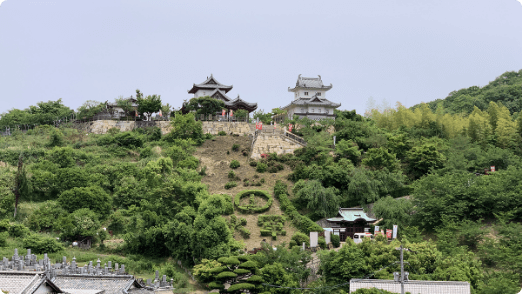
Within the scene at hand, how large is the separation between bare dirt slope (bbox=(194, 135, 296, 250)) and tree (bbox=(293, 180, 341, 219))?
1.87 m

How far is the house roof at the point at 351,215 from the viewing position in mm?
31016

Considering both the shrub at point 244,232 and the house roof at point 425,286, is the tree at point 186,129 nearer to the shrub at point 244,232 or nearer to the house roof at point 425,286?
the shrub at point 244,232

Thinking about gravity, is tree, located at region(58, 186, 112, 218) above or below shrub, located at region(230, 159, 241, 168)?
below

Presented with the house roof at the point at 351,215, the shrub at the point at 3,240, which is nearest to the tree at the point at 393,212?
the house roof at the point at 351,215

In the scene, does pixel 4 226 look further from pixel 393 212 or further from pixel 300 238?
pixel 393 212

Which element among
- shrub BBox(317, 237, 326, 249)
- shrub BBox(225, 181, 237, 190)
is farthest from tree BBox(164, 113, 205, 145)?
shrub BBox(317, 237, 326, 249)

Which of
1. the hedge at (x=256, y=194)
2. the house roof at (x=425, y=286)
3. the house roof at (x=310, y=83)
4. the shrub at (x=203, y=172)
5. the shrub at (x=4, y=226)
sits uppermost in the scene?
the house roof at (x=310, y=83)

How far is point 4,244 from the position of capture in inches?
1015

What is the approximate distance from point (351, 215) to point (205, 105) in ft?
69.1

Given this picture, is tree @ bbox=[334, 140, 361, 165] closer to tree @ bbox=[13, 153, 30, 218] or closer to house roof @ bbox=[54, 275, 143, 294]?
tree @ bbox=[13, 153, 30, 218]

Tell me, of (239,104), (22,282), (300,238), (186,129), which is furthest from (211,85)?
(22,282)

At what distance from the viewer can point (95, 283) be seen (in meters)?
17.9

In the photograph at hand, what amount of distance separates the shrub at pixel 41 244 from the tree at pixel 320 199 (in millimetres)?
14918

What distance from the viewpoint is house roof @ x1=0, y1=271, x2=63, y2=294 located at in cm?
1353
